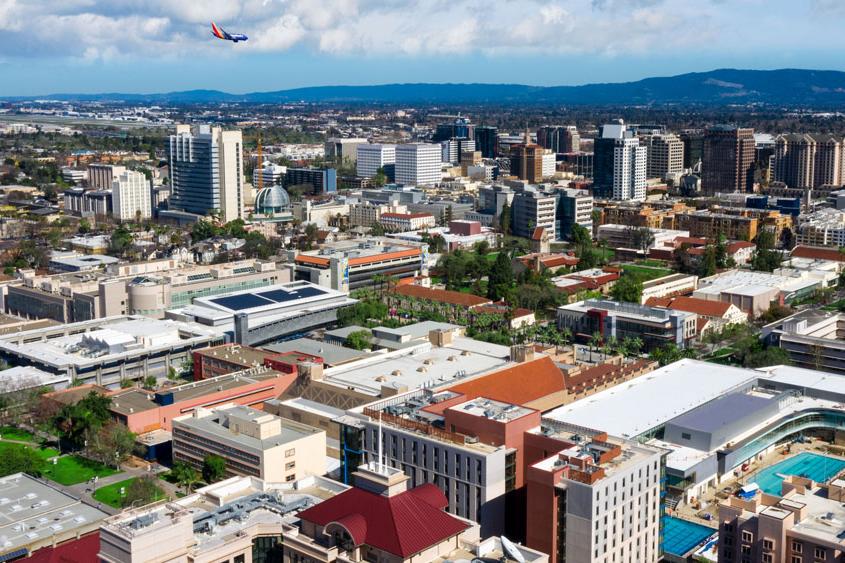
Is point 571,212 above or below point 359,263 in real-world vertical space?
above

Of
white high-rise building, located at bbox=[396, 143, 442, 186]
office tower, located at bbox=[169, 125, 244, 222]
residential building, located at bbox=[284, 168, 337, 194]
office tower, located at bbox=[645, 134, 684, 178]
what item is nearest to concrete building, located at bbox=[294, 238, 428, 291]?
office tower, located at bbox=[169, 125, 244, 222]

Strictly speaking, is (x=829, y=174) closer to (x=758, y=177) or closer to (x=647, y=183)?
(x=758, y=177)

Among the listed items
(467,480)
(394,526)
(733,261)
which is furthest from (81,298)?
(733,261)

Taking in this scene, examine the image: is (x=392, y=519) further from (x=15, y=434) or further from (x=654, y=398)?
(x=15, y=434)

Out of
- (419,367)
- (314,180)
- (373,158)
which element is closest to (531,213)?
(314,180)

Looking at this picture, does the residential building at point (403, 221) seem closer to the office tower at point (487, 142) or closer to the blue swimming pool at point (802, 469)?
the office tower at point (487, 142)
